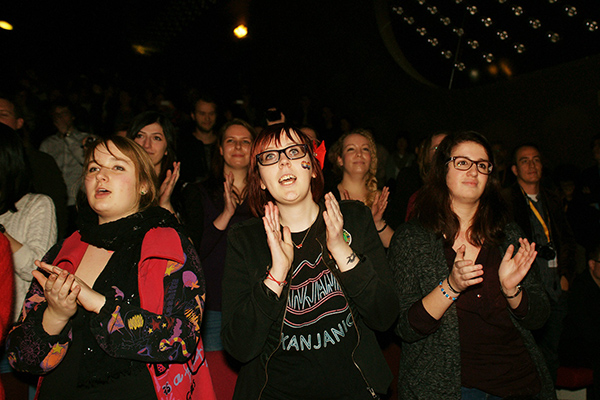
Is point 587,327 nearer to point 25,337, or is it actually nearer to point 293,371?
point 293,371

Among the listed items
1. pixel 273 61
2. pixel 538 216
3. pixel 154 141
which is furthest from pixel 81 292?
pixel 273 61

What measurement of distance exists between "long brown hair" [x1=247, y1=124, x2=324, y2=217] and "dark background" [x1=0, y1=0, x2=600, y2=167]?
18.5ft

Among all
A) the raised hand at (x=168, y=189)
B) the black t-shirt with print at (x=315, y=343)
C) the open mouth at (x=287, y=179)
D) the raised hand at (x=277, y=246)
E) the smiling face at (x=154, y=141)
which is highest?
the smiling face at (x=154, y=141)

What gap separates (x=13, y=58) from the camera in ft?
30.1

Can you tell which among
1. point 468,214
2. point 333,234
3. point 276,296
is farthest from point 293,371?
point 468,214

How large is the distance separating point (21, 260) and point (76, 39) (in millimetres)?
9679

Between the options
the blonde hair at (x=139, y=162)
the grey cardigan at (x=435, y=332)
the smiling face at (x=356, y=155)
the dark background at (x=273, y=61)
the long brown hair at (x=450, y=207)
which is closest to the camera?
the blonde hair at (x=139, y=162)

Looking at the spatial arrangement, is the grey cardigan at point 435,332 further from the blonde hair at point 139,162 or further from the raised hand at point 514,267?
the blonde hair at point 139,162

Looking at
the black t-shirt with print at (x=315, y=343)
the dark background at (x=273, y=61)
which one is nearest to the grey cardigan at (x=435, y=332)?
the black t-shirt with print at (x=315, y=343)

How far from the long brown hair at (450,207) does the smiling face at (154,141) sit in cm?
173

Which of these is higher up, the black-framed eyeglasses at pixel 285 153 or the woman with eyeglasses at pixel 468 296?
the black-framed eyeglasses at pixel 285 153

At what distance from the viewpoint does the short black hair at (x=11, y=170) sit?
222cm

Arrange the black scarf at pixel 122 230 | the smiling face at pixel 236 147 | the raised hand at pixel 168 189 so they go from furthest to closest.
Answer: the smiling face at pixel 236 147 < the raised hand at pixel 168 189 < the black scarf at pixel 122 230

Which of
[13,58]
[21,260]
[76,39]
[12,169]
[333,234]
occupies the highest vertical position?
[76,39]
